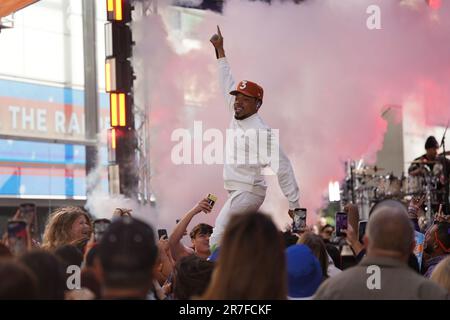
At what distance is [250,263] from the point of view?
2846mm

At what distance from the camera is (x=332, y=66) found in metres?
12.7

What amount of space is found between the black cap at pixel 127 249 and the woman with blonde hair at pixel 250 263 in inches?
9.2

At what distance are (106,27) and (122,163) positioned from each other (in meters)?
1.61

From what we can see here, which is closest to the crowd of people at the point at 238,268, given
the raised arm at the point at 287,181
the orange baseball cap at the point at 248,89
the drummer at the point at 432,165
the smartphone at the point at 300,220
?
the smartphone at the point at 300,220

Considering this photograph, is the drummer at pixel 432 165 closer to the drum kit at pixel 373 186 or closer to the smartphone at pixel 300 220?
the drum kit at pixel 373 186

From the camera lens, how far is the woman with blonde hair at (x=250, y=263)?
2850mm

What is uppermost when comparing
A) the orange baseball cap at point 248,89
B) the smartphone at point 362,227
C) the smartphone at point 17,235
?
the orange baseball cap at point 248,89

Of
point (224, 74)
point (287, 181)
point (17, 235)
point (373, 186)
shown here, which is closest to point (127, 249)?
point (17, 235)

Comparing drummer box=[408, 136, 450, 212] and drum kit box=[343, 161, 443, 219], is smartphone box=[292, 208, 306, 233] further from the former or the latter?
drum kit box=[343, 161, 443, 219]

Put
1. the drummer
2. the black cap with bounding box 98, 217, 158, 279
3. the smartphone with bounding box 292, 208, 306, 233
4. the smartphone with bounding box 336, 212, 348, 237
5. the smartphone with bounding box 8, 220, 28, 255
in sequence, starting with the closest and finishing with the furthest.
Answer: the black cap with bounding box 98, 217, 158, 279, the smartphone with bounding box 8, 220, 28, 255, the smartphone with bounding box 336, 212, 348, 237, the smartphone with bounding box 292, 208, 306, 233, the drummer

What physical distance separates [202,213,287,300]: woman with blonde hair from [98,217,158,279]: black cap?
23 cm

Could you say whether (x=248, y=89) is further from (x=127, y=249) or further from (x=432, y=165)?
(x=432, y=165)

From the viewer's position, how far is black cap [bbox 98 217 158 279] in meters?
2.74

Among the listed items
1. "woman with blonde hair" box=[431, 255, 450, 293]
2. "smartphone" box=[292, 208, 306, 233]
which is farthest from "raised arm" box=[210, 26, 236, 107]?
"woman with blonde hair" box=[431, 255, 450, 293]
